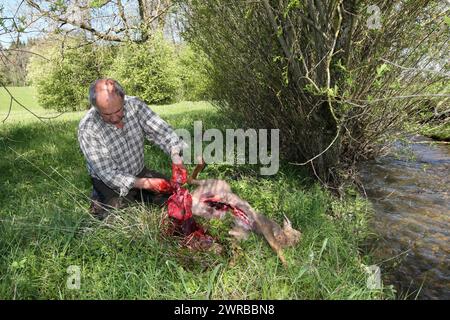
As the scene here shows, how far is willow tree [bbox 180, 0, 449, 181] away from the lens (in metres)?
3.54

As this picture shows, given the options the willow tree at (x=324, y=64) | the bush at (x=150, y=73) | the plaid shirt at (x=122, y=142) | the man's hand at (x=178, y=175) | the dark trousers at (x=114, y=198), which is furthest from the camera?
the bush at (x=150, y=73)

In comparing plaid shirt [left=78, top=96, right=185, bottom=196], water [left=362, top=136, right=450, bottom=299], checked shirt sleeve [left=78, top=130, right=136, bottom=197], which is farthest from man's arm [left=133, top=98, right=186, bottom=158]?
water [left=362, top=136, right=450, bottom=299]

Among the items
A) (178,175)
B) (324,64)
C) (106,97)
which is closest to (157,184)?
(178,175)

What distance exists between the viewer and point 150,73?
2236 centimetres

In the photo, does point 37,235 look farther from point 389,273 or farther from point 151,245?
point 389,273

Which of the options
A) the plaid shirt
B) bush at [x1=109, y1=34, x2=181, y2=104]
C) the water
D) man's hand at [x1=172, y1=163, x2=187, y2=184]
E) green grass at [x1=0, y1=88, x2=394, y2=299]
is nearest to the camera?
green grass at [x1=0, y1=88, x2=394, y2=299]

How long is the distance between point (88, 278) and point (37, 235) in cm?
77

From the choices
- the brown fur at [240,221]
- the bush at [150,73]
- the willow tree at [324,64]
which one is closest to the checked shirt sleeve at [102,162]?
the brown fur at [240,221]

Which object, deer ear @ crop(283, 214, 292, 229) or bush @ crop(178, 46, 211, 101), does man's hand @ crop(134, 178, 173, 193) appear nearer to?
deer ear @ crop(283, 214, 292, 229)

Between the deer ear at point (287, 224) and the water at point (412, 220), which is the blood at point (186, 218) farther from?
the water at point (412, 220)

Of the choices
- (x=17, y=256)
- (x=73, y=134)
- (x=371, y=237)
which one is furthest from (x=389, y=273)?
(x=73, y=134)

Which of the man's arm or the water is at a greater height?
the man's arm

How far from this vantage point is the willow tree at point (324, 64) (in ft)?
11.6

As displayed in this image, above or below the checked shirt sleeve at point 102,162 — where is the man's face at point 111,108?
above
